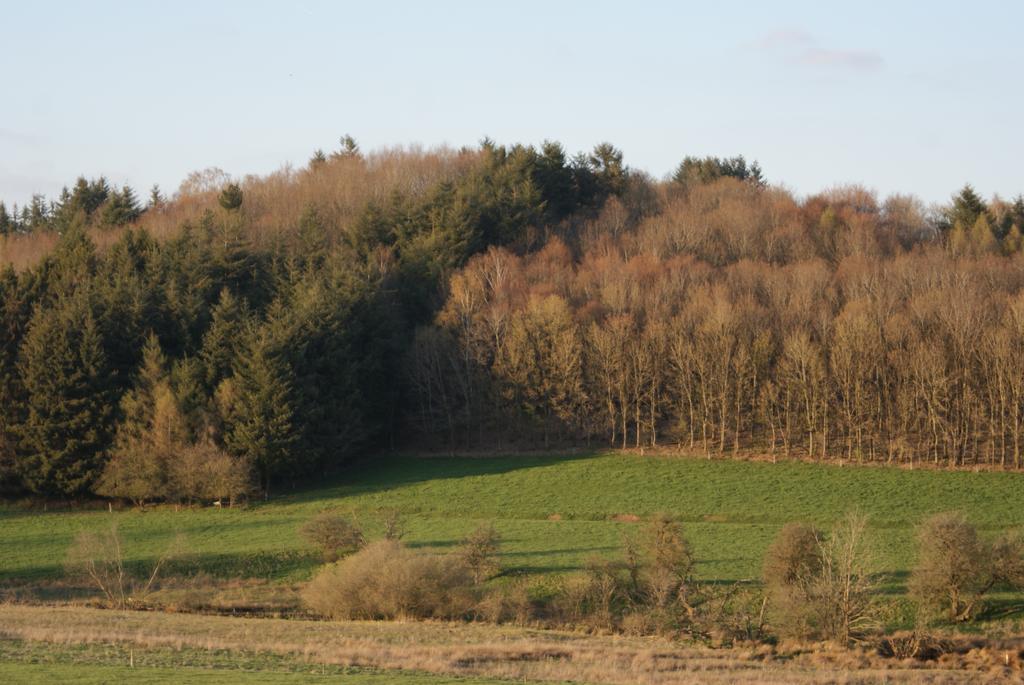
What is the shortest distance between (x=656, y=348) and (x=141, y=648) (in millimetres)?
44631

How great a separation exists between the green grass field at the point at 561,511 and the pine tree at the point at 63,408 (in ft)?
7.61

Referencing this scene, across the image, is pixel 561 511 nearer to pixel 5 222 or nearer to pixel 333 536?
pixel 333 536

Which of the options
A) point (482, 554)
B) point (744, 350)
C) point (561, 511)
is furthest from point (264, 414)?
point (744, 350)

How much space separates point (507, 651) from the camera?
27.8m

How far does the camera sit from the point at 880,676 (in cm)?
2741

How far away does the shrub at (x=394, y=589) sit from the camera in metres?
36.3

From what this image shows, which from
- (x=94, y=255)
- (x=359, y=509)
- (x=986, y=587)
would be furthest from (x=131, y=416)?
(x=986, y=587)

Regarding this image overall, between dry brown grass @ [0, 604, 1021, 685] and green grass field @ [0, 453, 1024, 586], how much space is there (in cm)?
819

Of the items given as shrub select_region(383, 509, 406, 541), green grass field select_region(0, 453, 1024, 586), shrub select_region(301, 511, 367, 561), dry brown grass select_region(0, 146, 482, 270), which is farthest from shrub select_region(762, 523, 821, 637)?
dry brown grass select_region(0, 146, 482, 270)

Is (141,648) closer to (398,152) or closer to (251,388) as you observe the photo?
(251,388)

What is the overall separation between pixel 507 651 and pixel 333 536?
1860 cm

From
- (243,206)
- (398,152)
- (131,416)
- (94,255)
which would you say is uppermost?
(398,152)

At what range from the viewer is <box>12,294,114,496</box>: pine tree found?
5894 cm

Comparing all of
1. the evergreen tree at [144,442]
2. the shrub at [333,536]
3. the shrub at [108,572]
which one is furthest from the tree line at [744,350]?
the shrub at [108,572]
